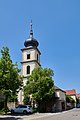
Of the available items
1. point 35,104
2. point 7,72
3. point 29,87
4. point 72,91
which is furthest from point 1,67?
point 72,91

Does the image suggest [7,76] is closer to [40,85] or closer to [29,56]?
[40,85]

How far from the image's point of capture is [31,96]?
45.6 m

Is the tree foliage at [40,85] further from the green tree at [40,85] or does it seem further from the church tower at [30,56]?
the church tower at [30,56]

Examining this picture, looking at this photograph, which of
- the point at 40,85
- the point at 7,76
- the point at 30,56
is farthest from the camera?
the point at 30,56

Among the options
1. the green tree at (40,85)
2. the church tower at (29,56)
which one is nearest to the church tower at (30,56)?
the church tower at (29,56)

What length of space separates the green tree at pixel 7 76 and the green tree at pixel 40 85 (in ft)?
25.8

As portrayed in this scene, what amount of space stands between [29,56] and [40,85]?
49.1 ft

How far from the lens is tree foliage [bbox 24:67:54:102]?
140ft

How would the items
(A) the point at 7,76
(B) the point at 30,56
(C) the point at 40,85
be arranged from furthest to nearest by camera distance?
(B) the point at 30,56, (C) the point at 40,85, (A) the point at 7,76

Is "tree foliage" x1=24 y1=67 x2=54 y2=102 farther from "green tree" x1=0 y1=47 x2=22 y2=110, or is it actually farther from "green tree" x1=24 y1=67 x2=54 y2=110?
"green tree" x1=0 y1=47 x2=22 y2=110

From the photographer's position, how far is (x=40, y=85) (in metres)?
43.2

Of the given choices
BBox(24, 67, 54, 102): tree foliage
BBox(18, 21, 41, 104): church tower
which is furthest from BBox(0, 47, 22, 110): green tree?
BBox(18, 21, 41, 104): church tower

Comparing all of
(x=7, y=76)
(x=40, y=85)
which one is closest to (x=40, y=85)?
(x=40, y=85)

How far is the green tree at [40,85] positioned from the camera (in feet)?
140
